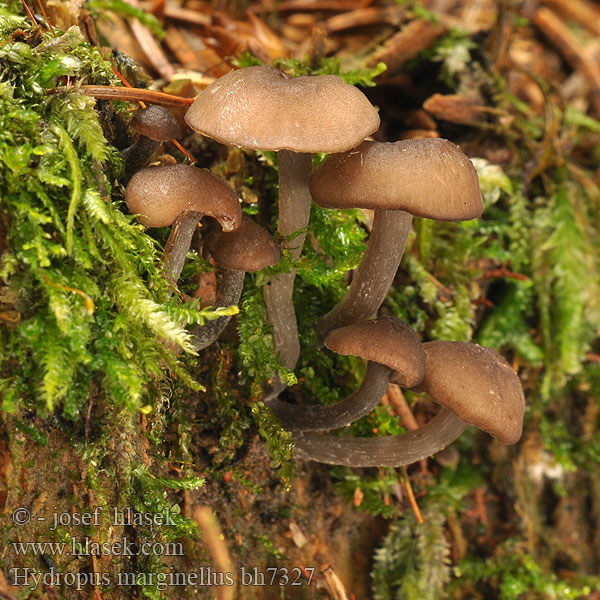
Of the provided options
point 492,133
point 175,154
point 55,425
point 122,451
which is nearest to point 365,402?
point 122,451

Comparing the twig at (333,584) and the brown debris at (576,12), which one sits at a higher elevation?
the brown debris at (576,12)

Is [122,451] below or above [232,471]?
above

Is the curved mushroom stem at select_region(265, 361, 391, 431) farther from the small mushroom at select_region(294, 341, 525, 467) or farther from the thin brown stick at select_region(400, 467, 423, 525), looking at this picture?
the thin brown stick at select_region(400, 467, 423, 525)

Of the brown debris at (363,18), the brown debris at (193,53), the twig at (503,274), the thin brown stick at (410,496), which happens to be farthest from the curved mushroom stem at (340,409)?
the brown debris at (363,18)

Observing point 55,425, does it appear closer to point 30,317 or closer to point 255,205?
point 30,317

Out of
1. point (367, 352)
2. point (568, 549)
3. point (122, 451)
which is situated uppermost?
point (367, 352)

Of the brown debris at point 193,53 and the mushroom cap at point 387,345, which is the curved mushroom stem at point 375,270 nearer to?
the mushroom cap at point 387,345

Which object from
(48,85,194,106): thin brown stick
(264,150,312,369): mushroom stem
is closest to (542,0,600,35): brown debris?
(264,150,312,369): mushroom stem
